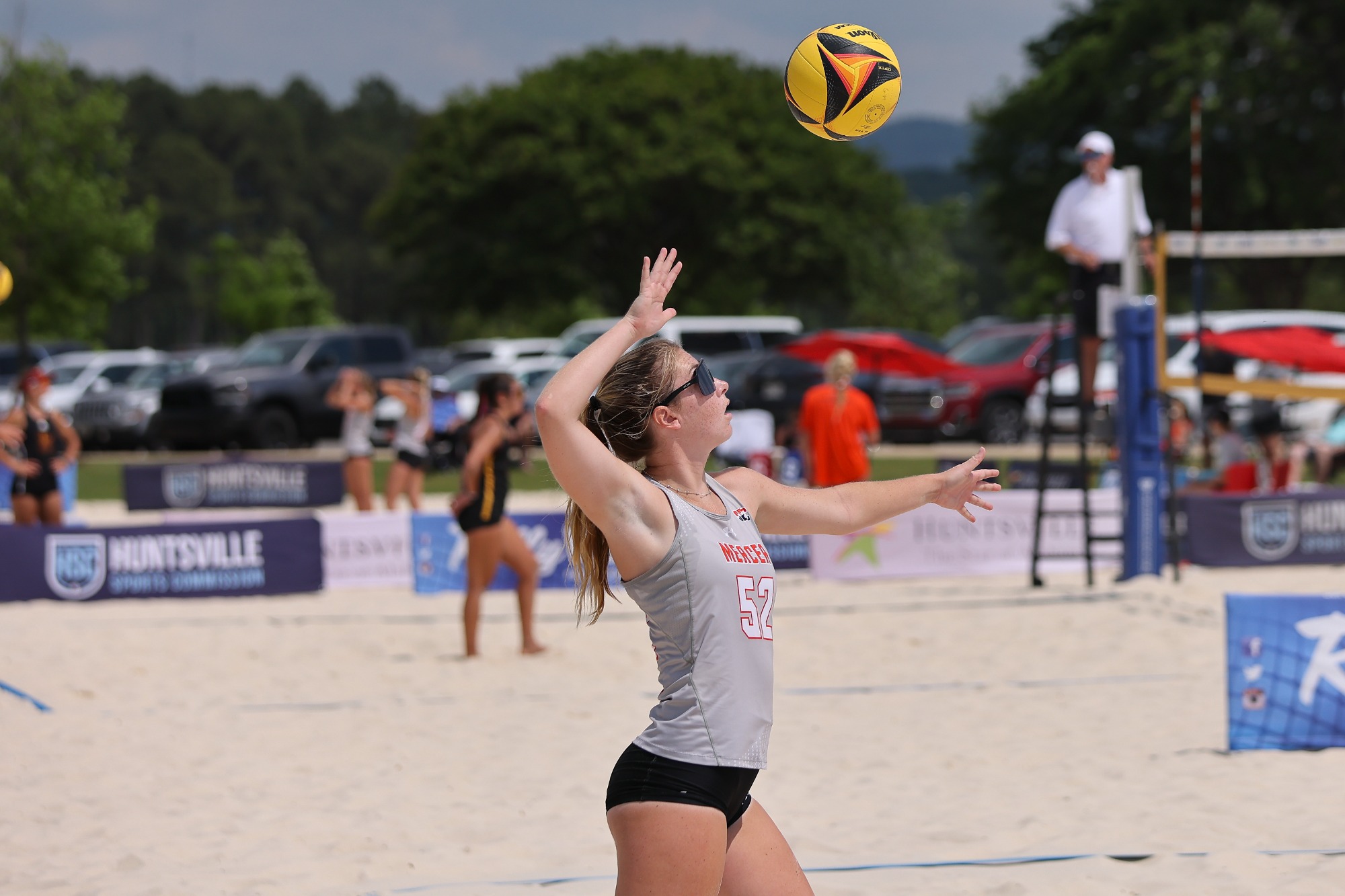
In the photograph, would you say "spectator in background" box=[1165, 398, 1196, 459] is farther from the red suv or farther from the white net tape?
the white net tape

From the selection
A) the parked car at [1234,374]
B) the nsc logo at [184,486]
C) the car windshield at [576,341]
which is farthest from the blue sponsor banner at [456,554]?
the car windshield at [576,341]

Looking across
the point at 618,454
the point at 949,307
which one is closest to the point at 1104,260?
the point at 618,454

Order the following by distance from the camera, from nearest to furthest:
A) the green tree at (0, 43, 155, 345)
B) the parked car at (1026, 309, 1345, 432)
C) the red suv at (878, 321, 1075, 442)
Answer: the parked car at (1026, 309, 1345, 432), the red suv at (878, 321, 1075, 442), the green tree at (0, 43, 155, 345)

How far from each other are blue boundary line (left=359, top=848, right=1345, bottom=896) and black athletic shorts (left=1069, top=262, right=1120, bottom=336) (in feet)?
20.8

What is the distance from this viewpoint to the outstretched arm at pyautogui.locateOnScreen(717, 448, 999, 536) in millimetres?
3125

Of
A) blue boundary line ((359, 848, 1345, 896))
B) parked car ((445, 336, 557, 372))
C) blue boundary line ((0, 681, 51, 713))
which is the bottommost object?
blue boundary line ((359, 848, 1345, 896))

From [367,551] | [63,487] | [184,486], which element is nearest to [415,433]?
[367,551]

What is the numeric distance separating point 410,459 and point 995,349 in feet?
36.1

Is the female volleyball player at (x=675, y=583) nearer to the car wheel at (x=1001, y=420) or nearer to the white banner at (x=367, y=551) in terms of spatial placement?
the white banner at (x=367, y=551)

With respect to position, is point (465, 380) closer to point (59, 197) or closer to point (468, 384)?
point (468, 384)

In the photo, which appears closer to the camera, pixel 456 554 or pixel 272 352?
pixel 456 554

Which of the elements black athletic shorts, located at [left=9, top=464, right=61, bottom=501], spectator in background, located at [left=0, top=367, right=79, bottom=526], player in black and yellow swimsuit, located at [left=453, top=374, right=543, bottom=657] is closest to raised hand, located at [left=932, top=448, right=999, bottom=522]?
player in black and yellow swimsuit, located at [left=453, top=374, right=543, bottom=657]

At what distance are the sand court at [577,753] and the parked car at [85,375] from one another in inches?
705

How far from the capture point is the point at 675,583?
274 centimetres
